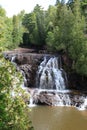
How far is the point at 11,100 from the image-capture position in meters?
9.61

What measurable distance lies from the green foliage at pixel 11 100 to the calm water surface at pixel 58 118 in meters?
10.9

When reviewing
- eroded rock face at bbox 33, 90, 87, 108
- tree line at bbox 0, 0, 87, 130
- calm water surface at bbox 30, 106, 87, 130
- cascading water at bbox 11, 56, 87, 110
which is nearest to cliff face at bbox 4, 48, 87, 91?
cascading water at bbox 11, 56, 87, 110

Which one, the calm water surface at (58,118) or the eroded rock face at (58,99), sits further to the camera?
the eroded rock face at (58,99)

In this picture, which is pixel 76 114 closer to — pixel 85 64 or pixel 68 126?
pixel 68 126

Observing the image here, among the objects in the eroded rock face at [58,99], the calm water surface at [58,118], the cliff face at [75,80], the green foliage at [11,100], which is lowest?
the calm water surface at [58,118]

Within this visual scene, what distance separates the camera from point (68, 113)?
2450cm

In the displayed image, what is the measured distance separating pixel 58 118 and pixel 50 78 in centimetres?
952

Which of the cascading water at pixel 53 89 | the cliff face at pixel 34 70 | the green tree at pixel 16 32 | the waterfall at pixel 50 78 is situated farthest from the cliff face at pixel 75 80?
the green tree at pixel 16 32

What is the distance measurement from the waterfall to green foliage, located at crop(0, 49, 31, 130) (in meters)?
21.7

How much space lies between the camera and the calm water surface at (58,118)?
68.5ft

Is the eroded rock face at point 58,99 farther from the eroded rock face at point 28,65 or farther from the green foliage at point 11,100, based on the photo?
the green foliage at point 11,100

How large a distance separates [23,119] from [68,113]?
15.1m

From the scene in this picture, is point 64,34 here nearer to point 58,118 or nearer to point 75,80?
point 75,80

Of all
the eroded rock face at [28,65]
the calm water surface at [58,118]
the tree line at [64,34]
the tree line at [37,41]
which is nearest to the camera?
the tree line at [37,41]
